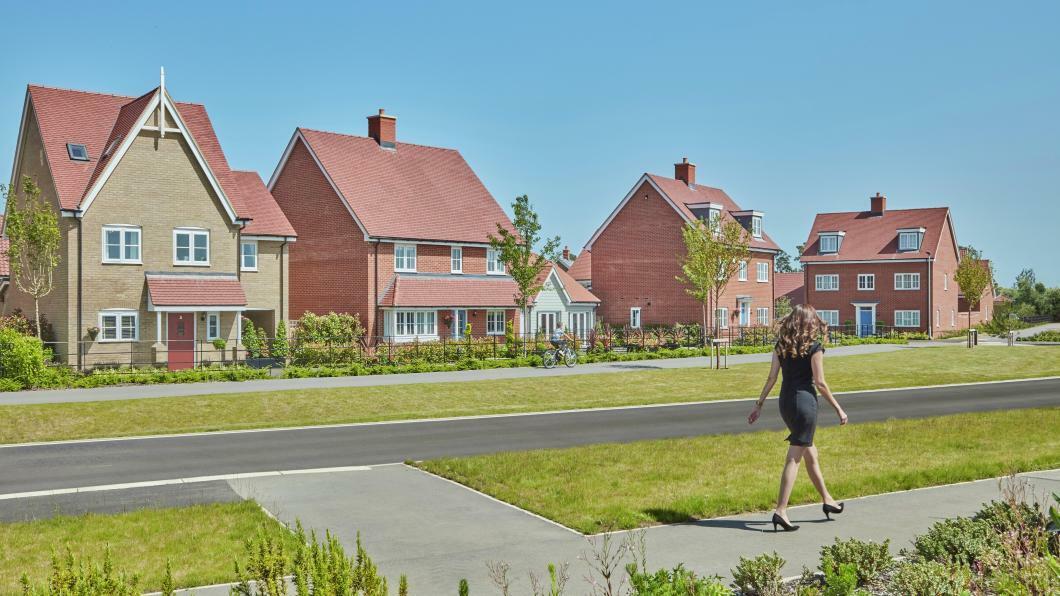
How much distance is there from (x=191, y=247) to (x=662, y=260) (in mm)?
30237

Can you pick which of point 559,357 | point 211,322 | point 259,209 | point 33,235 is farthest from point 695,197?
point 33,235

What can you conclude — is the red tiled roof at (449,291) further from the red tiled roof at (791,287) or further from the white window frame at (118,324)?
the red tiled roof at (791,287)

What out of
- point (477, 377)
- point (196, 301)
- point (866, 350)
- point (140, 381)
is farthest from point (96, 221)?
point (866, 350)

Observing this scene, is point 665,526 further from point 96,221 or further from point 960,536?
point 96,221

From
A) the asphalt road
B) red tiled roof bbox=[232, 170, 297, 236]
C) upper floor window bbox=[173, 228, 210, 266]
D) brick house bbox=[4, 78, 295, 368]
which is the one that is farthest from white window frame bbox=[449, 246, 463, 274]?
the asphalt road

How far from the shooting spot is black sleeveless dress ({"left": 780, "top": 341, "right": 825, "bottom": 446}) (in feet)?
27.8

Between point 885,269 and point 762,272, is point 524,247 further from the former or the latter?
point 885,269

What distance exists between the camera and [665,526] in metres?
8.71

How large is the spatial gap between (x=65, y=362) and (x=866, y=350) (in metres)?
36.3

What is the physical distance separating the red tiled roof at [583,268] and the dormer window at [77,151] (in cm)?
3309

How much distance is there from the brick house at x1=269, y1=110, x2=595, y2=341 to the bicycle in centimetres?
741

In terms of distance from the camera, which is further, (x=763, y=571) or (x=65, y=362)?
(x=65, y=362)

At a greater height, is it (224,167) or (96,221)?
(224,167)

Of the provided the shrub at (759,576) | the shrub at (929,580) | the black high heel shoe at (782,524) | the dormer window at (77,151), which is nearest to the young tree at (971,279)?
the dormer window at (77,151)
